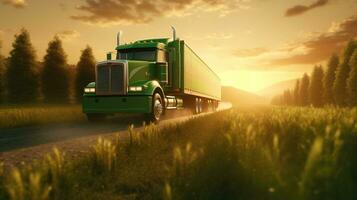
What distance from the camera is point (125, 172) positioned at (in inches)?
148

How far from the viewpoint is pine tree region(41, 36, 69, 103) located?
48125 mm

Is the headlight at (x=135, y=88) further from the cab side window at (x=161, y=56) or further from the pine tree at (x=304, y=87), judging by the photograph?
the pine tree at (x=304, y=87)

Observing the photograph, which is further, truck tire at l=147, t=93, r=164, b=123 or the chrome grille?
the chrome grille

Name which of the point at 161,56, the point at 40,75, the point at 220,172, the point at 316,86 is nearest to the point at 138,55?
the point at 161,56

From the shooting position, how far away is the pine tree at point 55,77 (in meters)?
48.1

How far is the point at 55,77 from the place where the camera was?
48.4 m

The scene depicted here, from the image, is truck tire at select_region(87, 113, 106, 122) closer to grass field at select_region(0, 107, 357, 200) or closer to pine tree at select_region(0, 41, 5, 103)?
grass field at select_region(0, 107, 357, 200)

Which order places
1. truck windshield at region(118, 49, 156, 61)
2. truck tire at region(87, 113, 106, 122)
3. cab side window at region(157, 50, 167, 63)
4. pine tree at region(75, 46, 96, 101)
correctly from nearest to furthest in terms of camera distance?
truck tire at region(87, 113, 106, 122) < truck windshield at region(118, 49, 156, 61) < cab side window at region(157, 50, 167, 63) < pine tree at region(75, 46, 96, 101)


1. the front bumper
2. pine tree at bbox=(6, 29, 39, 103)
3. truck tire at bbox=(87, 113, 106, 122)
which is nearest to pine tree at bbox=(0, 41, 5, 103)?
pine tree at bbox=(6, 29, 39, 103)

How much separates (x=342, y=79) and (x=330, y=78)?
587 cm

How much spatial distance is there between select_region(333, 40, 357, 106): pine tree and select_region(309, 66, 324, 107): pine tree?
11534 millimetres

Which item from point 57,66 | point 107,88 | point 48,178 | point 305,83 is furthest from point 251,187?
point 305,83

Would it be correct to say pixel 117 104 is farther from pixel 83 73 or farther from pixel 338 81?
pixel 83 73

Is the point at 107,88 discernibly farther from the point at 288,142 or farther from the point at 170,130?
the point at 288,142
